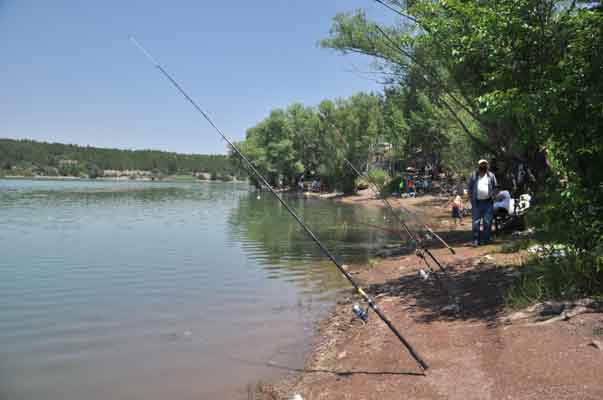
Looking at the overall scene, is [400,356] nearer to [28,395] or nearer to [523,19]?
[28,395]

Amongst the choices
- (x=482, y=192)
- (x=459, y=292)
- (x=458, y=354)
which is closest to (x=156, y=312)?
(x=459, y=292)

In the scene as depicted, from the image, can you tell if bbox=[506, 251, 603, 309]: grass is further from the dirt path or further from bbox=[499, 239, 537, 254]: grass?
bbox=[499, 239, 537, 254]: grass

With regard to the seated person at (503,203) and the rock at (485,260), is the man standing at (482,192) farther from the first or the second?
the rock at (485,260)

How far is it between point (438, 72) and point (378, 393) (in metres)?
11.7

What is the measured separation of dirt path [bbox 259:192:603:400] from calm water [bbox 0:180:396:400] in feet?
2.50

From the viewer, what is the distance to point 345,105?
57.5 metres

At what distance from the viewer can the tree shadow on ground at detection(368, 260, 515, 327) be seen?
6.39m

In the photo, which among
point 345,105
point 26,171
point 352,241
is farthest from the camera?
point 26,171

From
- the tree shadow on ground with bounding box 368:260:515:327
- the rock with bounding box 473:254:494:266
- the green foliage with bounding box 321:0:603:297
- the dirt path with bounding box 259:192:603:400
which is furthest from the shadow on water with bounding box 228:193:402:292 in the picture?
the green foliage with bounding box 321:0:603:297

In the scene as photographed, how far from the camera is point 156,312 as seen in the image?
8.95 m

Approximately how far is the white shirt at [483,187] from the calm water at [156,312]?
13.1ft

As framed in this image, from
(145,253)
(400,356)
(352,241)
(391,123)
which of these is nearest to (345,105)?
(391,123)

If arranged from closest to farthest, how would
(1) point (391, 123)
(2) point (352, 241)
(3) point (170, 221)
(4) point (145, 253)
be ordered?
(4) point (145, 253) < (2) point (352, 241) < (3) point (170, 221) < (1) point (391, 123)

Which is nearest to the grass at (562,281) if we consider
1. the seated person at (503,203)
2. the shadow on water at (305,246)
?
the shadow on water at (305,246)
